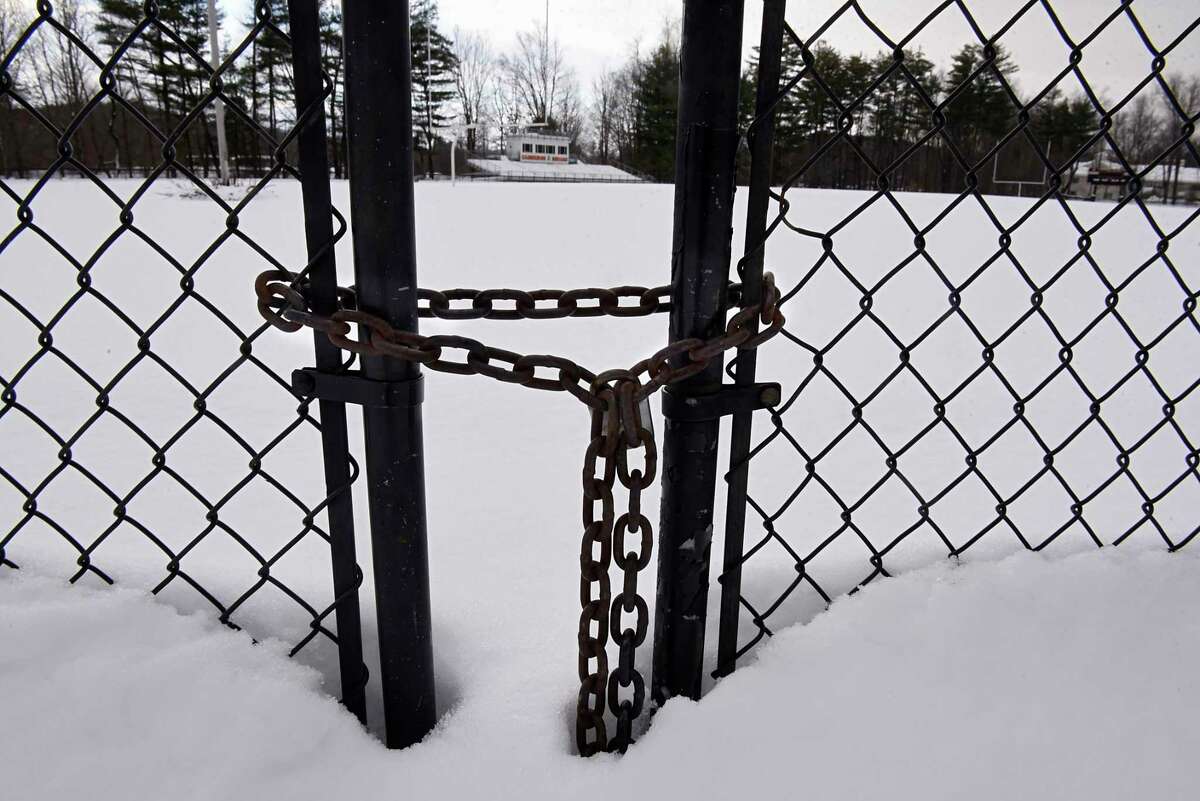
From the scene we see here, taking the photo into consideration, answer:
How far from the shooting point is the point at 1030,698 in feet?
4.13

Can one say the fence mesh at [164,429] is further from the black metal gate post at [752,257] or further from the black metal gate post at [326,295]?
the black metal gate post at [752,257]

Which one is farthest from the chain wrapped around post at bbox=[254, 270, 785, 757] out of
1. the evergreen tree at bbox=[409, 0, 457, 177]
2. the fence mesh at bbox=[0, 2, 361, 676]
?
the evergreen tree at bbox=[409, 0, 457, 177]

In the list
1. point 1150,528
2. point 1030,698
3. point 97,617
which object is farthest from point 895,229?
point 97,617

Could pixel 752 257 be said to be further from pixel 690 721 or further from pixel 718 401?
pixel 690 721

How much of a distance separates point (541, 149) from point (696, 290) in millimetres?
42174

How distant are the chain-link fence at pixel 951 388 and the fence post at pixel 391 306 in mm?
502

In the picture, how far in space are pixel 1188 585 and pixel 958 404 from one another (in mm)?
1987

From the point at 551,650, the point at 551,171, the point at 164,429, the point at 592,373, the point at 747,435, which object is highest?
the point at 551,171

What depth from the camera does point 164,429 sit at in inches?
114

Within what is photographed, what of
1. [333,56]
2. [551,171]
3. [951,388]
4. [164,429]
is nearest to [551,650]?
[164,429]

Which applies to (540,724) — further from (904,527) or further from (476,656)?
(904,527)

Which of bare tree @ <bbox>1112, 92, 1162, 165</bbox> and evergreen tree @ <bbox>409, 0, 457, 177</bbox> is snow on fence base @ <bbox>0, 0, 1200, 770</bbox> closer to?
bare tree @ <bbox>1112, 92, 1162, 165</bbox>

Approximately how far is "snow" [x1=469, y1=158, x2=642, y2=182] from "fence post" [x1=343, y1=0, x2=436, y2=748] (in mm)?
32848

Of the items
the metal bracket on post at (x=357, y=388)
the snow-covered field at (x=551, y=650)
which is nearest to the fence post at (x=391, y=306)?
the metal bracket on post at (x=357, y=388)
